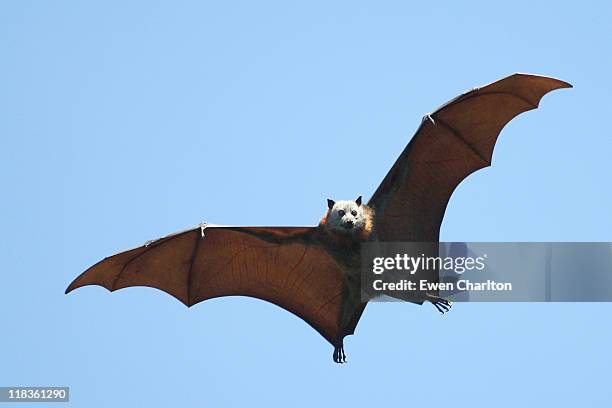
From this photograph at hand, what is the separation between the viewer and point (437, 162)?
27.8m

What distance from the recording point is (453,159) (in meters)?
28.0

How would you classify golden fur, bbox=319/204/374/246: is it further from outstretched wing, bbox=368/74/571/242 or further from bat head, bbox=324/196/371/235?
outstretched wing, bbox=368/74/571/242

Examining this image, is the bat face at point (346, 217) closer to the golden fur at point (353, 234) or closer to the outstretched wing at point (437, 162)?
the golden fur at point (353, 234)

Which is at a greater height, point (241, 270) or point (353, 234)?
point (353, 234)

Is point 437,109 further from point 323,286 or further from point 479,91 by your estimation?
point 323,286

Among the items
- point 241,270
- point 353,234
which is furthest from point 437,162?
point 241,270

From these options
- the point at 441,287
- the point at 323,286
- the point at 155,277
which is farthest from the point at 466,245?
the point at 155,277

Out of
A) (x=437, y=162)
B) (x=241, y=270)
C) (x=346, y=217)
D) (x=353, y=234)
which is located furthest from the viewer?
(x=241, y=270)

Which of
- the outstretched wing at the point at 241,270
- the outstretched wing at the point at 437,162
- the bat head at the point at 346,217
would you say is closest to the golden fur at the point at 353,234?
the bat head at the point at 346,217

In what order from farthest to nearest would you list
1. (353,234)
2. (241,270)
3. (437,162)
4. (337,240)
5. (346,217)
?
(241,270)
(437,162)
(337,240)
(353,234)
(346,217)

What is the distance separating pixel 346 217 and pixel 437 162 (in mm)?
2038

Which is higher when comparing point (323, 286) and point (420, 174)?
point (420, 174)

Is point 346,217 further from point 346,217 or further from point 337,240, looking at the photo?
point 337,240

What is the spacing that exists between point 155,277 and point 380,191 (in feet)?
13.3
